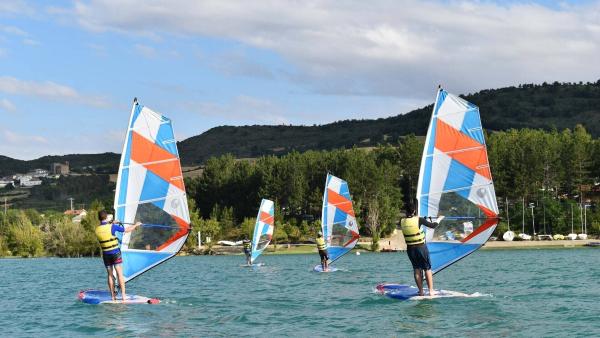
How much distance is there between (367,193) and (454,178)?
79.0 m

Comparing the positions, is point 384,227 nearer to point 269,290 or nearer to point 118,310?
point 269,290

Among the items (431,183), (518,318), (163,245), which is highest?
(431,183)

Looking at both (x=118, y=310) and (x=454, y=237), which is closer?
(x=118, y=310)

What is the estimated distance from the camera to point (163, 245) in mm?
27484

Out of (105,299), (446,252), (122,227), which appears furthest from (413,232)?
(105,299)

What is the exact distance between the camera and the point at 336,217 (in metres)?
46.9

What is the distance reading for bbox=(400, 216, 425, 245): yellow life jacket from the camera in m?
25.2

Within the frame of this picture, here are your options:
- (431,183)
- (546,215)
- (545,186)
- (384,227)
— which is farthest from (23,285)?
(545,186)

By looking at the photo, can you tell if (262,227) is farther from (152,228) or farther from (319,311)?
(319,311)

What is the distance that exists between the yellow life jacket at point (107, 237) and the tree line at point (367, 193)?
7012 centimetres

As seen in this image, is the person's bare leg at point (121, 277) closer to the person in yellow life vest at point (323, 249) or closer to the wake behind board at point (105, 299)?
the wake behind board at point (105, 299)

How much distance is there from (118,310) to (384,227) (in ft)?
254

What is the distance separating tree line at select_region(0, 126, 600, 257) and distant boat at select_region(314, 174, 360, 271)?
4740 cm

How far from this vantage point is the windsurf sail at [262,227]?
56.8 meters
